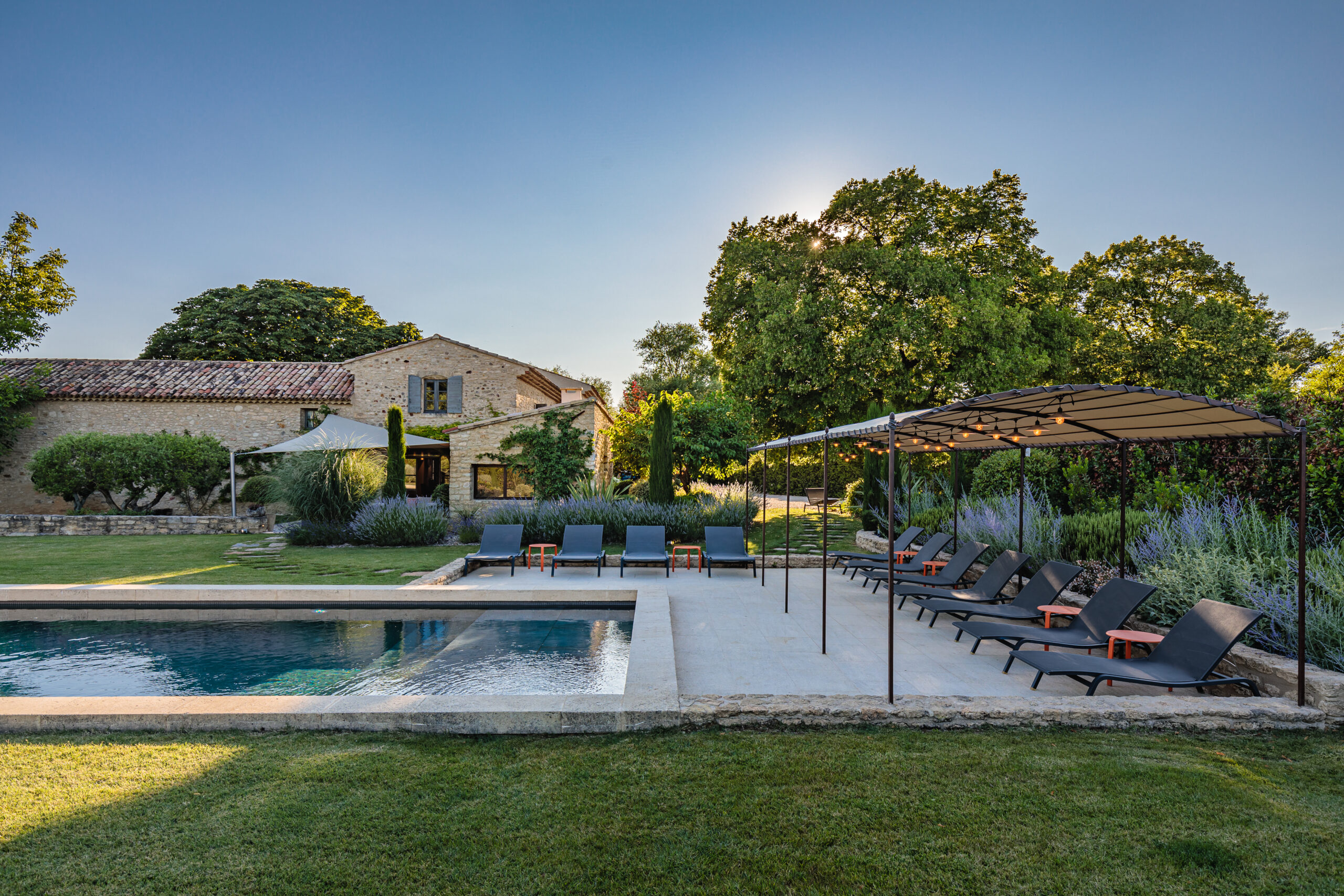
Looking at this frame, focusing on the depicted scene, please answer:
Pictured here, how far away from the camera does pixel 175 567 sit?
10.1m

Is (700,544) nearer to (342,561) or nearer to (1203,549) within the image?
(342,561)

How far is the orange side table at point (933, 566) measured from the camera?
8.66 metres

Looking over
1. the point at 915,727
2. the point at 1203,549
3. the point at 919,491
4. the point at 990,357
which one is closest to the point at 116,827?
the point at 915,727

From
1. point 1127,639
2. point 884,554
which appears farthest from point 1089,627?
point 884,554

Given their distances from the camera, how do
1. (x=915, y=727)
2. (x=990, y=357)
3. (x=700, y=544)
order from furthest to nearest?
(x=990, y=357) < (x=700, y=544) < (x=915, y=727)

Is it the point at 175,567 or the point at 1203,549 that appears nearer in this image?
the point at 1203,549

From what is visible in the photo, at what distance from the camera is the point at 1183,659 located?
4.33 meters

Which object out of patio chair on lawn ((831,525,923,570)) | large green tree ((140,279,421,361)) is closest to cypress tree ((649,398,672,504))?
patio chair on lawn ((831,525,923,570))

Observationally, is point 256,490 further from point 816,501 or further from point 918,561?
point 918,561

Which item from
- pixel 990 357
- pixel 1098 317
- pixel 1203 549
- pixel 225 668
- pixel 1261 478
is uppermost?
pixel 1098 317

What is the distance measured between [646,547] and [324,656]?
15.7 ft

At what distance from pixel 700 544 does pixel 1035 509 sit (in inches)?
230

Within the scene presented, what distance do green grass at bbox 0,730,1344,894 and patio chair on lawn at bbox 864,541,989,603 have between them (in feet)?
12.4

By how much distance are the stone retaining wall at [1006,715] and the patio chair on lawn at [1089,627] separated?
3.09 feet
